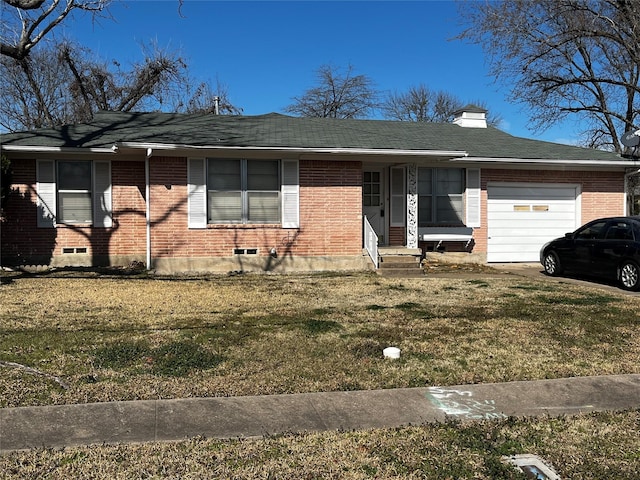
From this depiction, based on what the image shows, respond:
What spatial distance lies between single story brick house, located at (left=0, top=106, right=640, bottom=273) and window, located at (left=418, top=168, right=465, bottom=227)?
1.1 inches

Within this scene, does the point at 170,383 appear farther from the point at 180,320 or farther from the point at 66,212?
the point at 66,212

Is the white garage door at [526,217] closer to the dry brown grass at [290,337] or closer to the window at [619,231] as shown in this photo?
the window at [619,231]

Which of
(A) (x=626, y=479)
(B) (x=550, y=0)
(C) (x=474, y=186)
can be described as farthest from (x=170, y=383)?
(B) (x=550, y=0)

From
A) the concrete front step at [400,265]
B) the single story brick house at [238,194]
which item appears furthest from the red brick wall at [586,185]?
the concrete front step at [400,265]

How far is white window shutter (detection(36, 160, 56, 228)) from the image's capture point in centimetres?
1372

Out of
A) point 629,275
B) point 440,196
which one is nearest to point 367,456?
point 629,275

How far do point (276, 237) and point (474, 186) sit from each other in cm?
590

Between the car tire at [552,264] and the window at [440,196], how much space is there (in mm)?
2684

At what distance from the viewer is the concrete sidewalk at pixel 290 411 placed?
4.14 meters

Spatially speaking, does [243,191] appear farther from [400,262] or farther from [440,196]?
[440,196]

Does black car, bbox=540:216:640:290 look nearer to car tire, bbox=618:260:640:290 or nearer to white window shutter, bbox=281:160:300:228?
car tire, bbox=618:260:640:290

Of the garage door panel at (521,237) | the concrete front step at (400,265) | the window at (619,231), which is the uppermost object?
the window at (619,231)

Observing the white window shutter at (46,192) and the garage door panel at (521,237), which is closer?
the white window shutter at (46,192)

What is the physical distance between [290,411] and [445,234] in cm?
1160
